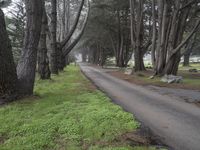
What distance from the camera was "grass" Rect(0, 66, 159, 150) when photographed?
203 inches

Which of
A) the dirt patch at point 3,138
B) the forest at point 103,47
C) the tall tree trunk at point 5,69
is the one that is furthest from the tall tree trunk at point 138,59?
the dirt patch at point 3,138

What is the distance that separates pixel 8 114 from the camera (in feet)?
23.2

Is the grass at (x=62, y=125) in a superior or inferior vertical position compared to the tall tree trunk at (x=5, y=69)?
inferior

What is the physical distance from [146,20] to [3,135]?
97.8ft

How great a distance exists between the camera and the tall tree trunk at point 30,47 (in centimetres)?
937

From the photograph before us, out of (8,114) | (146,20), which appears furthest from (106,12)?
(8,114)

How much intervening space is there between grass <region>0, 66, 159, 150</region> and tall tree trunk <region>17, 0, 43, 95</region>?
3.38ft

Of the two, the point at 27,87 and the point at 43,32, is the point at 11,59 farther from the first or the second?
Result: the point at 43,32

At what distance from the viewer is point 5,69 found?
8398 millimetres

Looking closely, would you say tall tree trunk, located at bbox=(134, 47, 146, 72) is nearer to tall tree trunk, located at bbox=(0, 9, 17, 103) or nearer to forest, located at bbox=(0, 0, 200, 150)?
forest, located at bbox=(0, 0, 200, 150)

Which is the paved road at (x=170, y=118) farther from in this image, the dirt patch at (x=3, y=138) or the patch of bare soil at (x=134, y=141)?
the dirt patch at (x=3, y=138)

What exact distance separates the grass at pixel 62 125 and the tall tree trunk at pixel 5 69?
1.42 ft

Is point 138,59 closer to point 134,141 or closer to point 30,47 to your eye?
point 30,47

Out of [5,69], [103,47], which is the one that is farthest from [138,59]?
[103,47]
